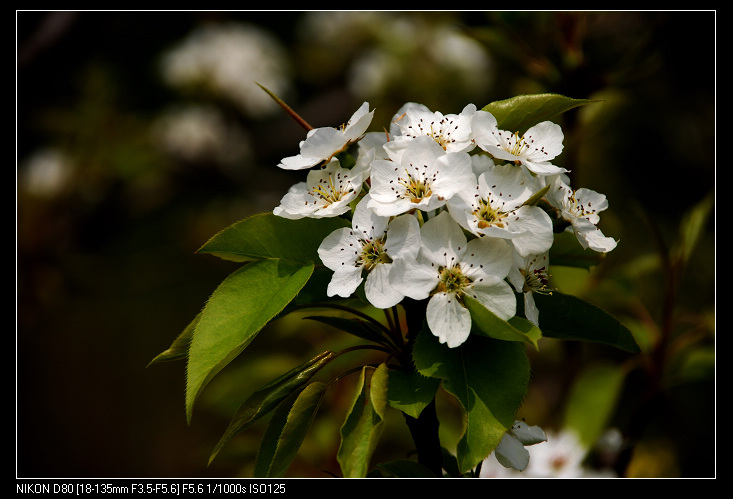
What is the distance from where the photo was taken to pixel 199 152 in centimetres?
297

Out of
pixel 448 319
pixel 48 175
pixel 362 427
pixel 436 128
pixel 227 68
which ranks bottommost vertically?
pixel 48 175

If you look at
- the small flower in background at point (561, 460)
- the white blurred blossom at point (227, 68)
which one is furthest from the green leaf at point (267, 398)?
the white blurred blossom at point (227, 68)

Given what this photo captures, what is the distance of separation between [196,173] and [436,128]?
2.43 meters

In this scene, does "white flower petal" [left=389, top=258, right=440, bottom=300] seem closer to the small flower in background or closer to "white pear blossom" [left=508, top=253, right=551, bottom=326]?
"white pear blossom" [left=508, top=253, right=551, bottom=326]

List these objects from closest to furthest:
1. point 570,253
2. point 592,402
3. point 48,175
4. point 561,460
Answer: point 570,253 < point 561,460 < point 592,402 < point 48,175

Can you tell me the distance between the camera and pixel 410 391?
0.73 metres

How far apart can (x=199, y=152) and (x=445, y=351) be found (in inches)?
97.4

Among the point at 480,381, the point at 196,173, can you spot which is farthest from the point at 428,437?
the point at 196,173

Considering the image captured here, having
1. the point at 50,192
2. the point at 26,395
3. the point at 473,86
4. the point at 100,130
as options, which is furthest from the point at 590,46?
the point at 26,395

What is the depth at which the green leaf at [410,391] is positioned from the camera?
0.70m

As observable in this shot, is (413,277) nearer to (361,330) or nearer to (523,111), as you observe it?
(361,330)

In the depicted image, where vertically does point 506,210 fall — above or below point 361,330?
above

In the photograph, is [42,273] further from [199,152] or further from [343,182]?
[343,182]

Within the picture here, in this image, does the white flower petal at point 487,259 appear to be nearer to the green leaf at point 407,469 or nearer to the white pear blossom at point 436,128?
the white pear blossom at point 436,128
